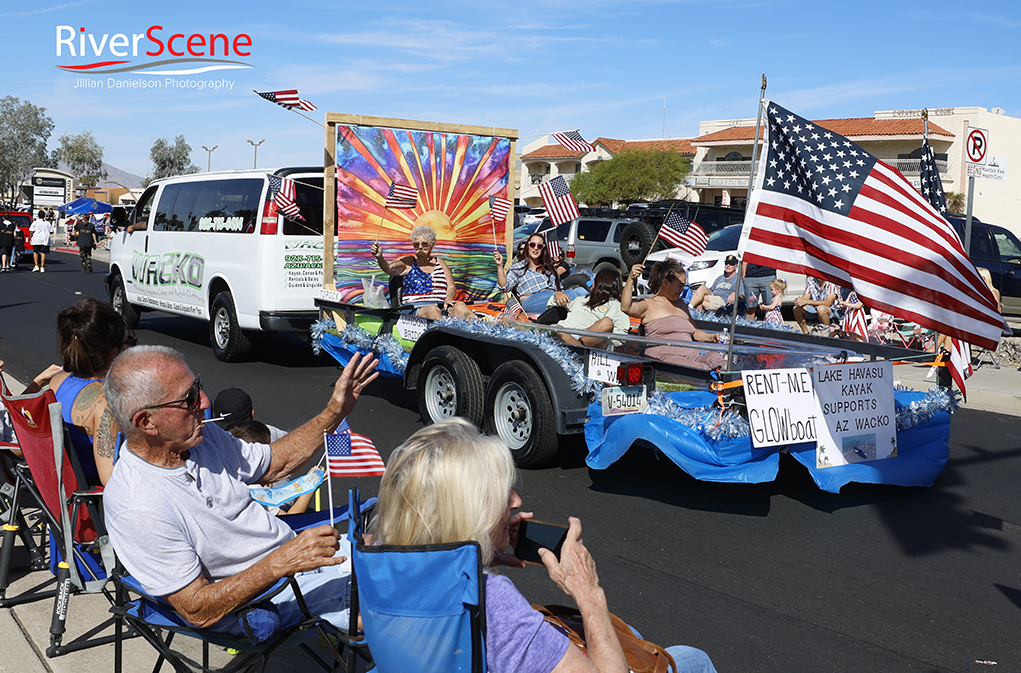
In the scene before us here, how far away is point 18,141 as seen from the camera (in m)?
72.6

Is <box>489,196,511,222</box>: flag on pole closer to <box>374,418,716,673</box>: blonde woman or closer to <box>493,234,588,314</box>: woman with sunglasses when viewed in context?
<box>493,234,588,314</box>: woman with sunglasses

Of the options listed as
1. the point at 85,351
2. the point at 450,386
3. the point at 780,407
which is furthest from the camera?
the point at 450,386

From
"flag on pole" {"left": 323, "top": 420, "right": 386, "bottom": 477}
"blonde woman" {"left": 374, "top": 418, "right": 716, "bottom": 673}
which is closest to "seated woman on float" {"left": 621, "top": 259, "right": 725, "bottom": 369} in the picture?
"flag on pole" {"left": 323, "top": 420, "right": 386, "bottom": 477}

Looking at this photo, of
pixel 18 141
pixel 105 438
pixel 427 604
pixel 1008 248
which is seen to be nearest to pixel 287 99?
pixel 105 438

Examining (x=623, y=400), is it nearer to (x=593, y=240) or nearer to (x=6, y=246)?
(x=593, y=240)

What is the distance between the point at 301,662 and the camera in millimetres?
3604

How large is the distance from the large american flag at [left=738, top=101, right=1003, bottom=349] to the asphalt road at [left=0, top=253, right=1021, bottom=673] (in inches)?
51.5

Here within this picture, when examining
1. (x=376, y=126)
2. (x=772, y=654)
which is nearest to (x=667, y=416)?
(x=772, y=654)

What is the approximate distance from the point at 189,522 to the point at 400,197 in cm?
694

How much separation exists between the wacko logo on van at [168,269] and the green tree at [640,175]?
137ft

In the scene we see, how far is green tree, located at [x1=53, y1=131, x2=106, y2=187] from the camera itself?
8788 centimetres

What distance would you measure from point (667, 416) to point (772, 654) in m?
1.80

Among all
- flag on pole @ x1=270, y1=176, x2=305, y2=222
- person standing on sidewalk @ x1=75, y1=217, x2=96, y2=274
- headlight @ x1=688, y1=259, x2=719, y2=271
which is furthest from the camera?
person standing on sidewalk @ x1=75, y1=217, x2=96, y2=274

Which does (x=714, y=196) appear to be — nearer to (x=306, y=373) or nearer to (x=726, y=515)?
(x=306, y=373)
